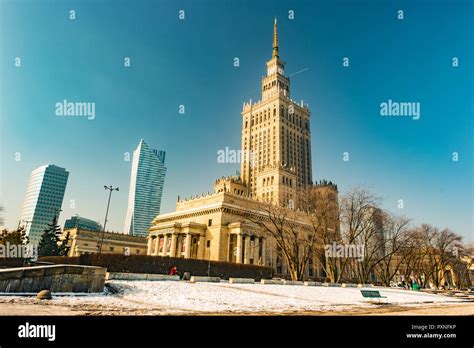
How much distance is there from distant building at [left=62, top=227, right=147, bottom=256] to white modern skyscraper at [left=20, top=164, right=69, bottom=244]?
117 metres

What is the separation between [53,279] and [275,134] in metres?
106

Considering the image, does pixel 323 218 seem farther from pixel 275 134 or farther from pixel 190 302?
pixel 275 134

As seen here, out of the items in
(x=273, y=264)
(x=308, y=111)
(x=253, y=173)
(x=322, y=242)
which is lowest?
(x=273, y=264)

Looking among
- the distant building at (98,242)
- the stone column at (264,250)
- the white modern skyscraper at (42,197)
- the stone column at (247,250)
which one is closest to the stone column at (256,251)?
the stone column at (264,250)

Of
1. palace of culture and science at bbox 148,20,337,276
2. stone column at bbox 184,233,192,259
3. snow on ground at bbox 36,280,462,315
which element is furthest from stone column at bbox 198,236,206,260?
snow on ground at bbox 36,280,462,315

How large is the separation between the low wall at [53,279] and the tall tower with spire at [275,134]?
283ft

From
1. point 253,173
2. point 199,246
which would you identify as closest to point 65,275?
point 199,246

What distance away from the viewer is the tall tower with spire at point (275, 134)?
11262cm

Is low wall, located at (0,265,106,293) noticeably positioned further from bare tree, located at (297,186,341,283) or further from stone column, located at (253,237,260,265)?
stone column, located at (253,237,260,265)

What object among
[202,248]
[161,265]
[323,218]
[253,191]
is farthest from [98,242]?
[323,218]

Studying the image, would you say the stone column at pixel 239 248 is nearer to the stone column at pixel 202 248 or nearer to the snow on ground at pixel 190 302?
the stone column at pixel 202 248
